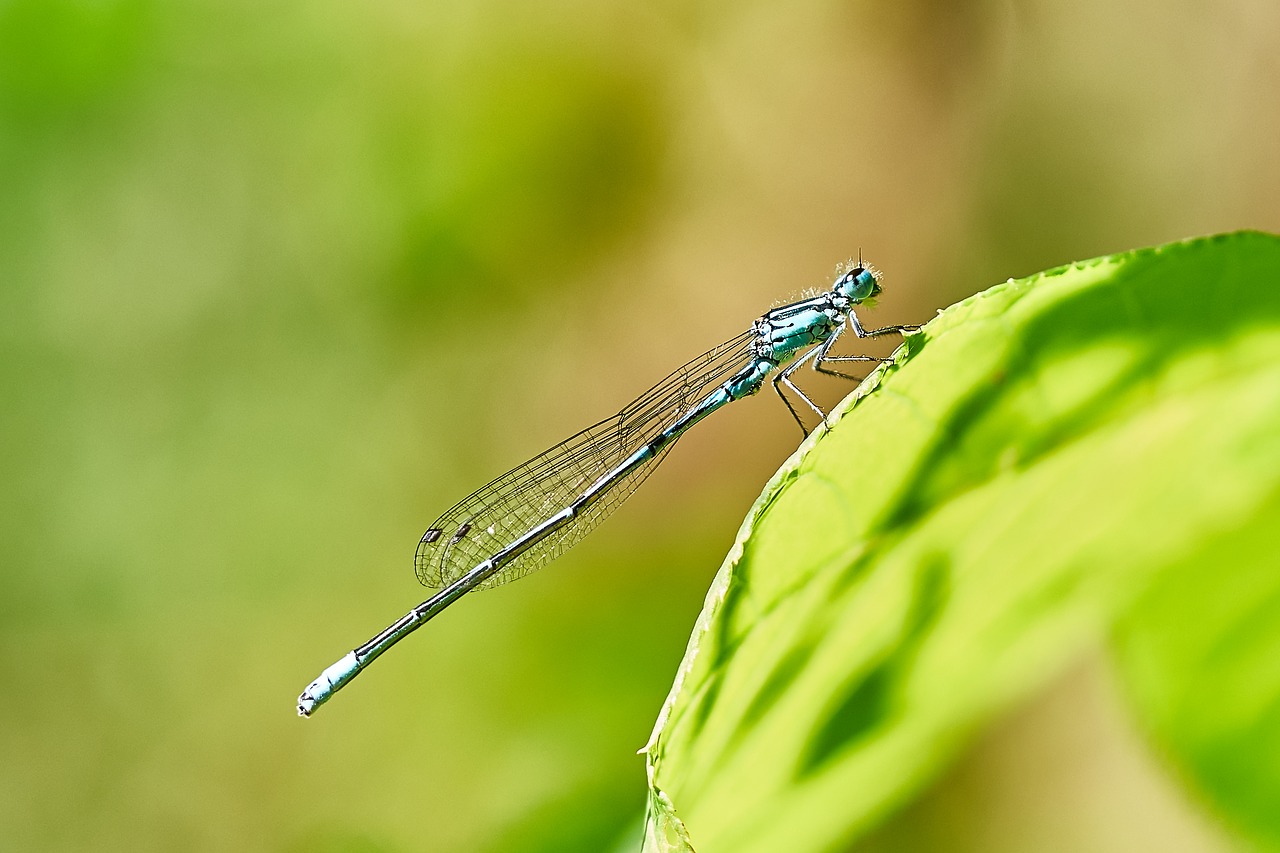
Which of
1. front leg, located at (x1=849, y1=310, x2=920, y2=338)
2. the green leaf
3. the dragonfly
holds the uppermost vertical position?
the dragonfly

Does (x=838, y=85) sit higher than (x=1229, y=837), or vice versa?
(x=838, y=85)

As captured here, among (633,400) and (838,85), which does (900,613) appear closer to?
(633,400)

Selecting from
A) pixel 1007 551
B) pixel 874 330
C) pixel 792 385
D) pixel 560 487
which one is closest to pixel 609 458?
pixel 560 487

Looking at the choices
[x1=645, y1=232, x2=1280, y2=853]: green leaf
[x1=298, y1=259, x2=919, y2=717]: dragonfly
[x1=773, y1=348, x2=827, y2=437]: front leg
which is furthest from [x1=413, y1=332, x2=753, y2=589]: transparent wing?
[x1=645, y1=232, x2=1280, y2=853]: green leaf

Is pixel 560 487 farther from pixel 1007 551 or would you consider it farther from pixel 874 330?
pixel 1007 551

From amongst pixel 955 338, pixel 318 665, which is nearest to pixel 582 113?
pixel 318 665

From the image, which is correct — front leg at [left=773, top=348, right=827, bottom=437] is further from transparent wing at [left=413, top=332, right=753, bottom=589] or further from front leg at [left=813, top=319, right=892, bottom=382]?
transparent wing at [left=413, top=332, right=753, bottom=589]
